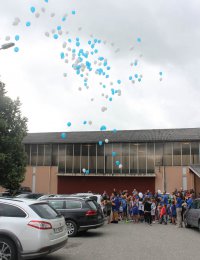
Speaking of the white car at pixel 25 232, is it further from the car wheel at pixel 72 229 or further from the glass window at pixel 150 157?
the glass window at pixel 150 157

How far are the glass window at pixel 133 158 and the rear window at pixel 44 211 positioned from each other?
1284 inches

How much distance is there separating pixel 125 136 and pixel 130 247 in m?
33.7

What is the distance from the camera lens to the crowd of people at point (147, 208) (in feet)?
65.4

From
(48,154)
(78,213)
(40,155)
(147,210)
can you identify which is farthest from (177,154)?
(78,213)

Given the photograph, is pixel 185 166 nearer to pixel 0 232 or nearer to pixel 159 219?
pixel 159 219

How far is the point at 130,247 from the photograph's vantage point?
1149 cm

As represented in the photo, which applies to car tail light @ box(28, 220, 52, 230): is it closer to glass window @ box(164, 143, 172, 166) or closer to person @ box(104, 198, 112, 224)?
person @ box(104, 198, 112, 224)

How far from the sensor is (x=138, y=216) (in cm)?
2122

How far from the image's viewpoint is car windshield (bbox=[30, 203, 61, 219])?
8553mm

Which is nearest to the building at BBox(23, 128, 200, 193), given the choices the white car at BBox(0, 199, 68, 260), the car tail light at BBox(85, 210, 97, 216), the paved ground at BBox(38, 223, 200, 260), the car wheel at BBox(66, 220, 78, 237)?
the car tail light at BBox(85, 210, 97, 216)

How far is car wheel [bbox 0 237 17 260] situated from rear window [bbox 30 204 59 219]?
2.88 feet

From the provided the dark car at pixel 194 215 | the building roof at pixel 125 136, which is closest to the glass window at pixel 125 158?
the building roof at pixel 125 136

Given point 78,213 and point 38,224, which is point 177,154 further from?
point 38,224

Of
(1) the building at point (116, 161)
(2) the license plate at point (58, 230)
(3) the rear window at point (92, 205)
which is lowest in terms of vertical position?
(2) the license plate at point (58, 230)
